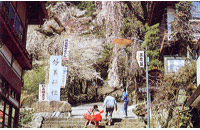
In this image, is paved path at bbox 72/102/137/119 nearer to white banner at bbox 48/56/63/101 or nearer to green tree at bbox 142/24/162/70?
white banner at bbox 48/56/63/101

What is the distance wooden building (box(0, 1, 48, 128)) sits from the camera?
8.66 meters

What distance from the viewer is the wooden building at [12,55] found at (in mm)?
8656

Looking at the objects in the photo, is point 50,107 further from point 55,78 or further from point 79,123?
point 79,123

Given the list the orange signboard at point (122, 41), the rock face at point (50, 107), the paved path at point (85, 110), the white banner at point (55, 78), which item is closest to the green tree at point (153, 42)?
the orange signboard at point (122, 41)

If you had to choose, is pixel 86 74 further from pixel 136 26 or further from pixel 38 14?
pixel 38 14

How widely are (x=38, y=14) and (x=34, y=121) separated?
4.23m

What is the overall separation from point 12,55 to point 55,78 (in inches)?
115

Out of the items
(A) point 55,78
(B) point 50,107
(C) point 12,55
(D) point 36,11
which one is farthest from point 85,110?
(C) point 12,55

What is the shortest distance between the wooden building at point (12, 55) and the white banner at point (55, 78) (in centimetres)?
128

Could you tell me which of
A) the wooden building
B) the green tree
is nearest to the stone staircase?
the wooden building

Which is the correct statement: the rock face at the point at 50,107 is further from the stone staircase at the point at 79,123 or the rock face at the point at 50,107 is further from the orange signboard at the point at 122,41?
the orange signboard at the point at 122,41

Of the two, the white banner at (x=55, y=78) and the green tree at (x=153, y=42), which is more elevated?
the green tree at (x=153, y=42)

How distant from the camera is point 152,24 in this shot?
19.2 metres

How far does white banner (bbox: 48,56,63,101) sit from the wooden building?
4.21ft
